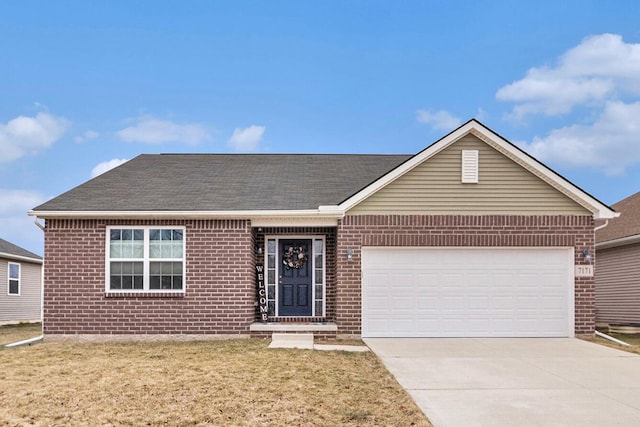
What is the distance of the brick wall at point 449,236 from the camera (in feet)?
46.4

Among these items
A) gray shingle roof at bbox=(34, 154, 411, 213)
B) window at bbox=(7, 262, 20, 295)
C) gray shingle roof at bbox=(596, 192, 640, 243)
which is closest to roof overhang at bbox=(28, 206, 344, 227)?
gray shingle roof at bbox=(34, 154, 411, 213)

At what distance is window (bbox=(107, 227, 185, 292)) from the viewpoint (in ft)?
46.6

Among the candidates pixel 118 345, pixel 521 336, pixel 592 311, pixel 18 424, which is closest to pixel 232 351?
pixel 118 345

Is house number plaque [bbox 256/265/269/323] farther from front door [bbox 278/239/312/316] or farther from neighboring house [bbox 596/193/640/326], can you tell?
neighboring house [bbox 596/193/640/326]

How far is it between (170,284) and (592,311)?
978 cm

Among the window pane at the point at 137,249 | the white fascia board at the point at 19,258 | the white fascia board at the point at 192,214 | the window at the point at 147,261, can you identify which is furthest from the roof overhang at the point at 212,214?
the white fascia board at the point at 19,258

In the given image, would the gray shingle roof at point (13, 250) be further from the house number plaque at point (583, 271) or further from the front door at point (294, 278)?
the house number plaque at point (583, 271)

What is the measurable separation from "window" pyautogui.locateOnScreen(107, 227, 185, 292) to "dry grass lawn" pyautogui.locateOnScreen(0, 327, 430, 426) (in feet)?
8.05

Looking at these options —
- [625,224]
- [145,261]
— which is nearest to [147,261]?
[145,261]

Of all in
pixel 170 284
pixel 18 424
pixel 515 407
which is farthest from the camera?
pixel 170 284

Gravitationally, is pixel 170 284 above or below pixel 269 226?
below

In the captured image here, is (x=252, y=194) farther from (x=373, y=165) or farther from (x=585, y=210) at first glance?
(x=585, y=210)

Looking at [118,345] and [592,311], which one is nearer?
[118,345]

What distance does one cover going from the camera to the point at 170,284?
1423cm
